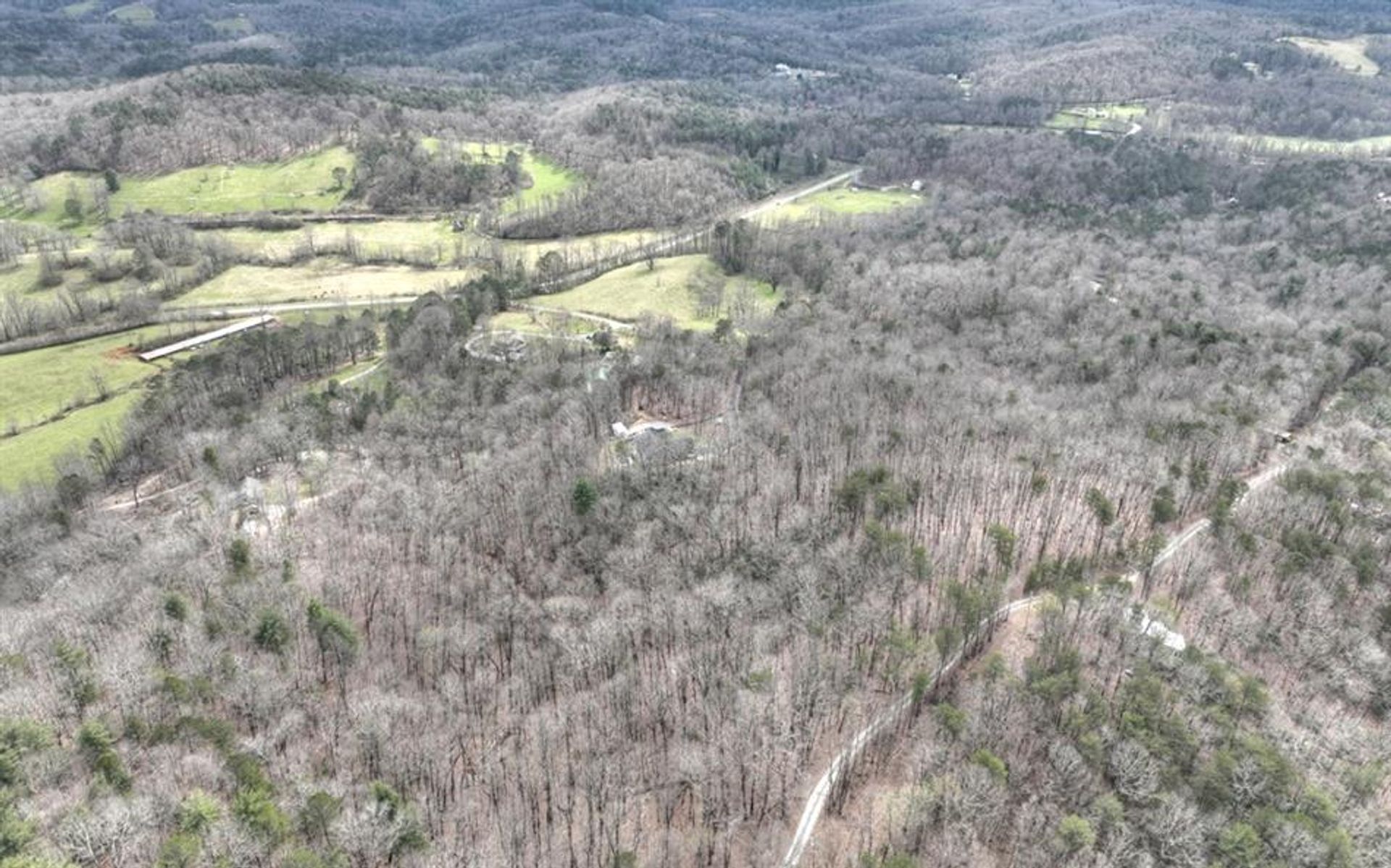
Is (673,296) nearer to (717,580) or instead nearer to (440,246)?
(440,246)

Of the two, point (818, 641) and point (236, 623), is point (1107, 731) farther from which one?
point (236, 623)

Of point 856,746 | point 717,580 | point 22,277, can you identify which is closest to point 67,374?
point 22,277

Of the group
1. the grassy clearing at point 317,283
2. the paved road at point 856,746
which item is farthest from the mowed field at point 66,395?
the paved road at point 856,746

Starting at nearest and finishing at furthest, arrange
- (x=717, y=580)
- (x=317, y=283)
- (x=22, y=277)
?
1. (x=717, y=580)
2. (x=22, y=277)
3. (x=317, y=283)

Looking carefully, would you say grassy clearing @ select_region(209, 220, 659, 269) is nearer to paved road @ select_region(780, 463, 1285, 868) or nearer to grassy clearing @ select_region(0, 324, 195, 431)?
grassy clearing @ select_region(0, 324, 195, 431)

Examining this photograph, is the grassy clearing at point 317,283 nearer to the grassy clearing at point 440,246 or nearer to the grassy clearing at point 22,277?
the grassy clearing at point 440,246

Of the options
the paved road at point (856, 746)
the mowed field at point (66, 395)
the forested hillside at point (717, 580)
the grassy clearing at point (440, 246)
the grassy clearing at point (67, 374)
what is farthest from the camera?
the grassy clearing at point (440, 246)

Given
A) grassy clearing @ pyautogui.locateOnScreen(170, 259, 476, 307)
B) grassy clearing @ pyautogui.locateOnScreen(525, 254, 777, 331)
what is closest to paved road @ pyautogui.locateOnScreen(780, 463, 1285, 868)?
grassy clearing @ pyautogui.locateOnScreen(525, 254, 777, 331)
